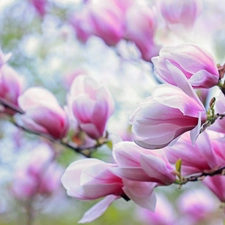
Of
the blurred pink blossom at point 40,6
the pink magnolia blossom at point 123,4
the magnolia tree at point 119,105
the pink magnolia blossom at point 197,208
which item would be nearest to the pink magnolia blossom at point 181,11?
the magnolia tree at point 119,105

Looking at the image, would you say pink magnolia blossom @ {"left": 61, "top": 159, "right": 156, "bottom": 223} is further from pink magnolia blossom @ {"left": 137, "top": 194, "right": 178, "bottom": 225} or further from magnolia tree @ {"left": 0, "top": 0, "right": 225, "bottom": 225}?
pink magnolia blossom @ {"left": 137, "top": 194, "right": 178, "bottom": 225}

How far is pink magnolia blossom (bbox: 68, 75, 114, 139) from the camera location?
0.62 metres

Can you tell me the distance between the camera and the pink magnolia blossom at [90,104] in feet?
2.02

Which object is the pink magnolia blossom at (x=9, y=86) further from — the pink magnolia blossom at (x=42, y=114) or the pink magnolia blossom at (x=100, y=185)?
the pink magnolia blossom at (x=100, y=185)

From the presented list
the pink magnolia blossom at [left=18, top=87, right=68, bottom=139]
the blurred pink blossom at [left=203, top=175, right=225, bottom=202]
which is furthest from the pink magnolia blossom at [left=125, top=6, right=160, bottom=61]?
the blurred pink blossom at [left=203, top=175, right=225, bottom=202]

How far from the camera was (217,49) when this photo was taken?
1.08m

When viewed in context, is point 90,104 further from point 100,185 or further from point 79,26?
point 79,26

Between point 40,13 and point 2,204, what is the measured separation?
Answer: 58cm

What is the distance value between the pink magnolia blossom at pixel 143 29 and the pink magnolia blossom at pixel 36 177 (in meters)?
0.42

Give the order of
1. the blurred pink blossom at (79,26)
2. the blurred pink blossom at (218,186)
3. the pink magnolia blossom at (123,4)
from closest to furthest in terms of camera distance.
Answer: the blurred pink blossom at (218,186) → the pink magnolia blossom at (123,4) → the blurred pink blossom at (79,26)

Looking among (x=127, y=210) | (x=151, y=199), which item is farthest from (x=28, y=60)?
(x=151, y=199)

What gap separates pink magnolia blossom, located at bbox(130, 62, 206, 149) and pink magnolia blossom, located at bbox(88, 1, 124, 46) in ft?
1.50

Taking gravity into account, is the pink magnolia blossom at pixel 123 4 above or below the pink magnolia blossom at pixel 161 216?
above

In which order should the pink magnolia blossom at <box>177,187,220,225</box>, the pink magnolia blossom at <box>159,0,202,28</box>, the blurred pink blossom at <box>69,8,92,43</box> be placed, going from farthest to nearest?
the blurred pink blossom at <box>69,8,92,43</box> → the pink magnolia blossom at <box>177,187,220,225</box> → the pink magnolia blossom at <box>159,0,202,28</box>
